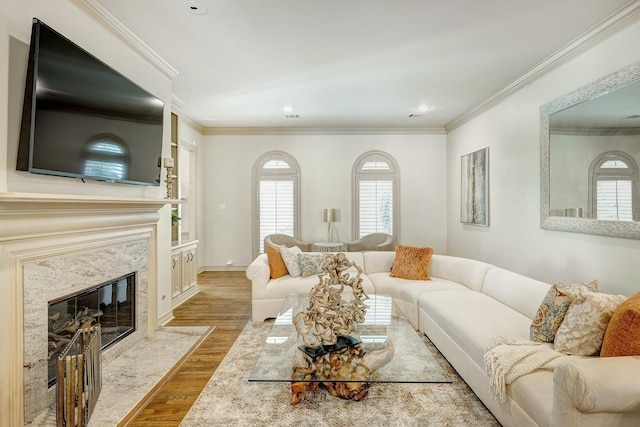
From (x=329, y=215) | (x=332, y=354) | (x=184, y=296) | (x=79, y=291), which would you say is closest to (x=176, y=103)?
(x=184, y=296)

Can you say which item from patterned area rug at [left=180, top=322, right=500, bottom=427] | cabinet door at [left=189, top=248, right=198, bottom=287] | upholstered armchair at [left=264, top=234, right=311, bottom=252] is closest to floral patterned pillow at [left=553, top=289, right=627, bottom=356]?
patterned area rug at [left=180, top=322, right=500, bottom=427]

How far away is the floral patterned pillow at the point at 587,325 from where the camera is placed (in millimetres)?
1775

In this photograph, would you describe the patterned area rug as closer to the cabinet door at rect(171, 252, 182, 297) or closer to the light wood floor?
the light wood floor

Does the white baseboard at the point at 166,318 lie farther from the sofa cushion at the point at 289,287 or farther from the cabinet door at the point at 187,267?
the sofa cushion at the point at 289,287

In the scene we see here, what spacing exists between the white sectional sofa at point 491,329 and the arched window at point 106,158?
1746 mm

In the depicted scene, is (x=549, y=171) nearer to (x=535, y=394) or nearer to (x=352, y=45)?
(x=352, y=45)

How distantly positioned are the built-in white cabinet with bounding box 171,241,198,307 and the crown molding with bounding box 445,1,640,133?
468cm

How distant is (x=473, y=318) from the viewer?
2.52 meters

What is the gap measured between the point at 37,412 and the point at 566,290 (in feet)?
11.0

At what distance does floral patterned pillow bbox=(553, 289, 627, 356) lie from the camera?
1775 mm

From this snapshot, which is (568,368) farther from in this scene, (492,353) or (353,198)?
(353,198)

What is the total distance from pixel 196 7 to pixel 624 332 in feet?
11.0

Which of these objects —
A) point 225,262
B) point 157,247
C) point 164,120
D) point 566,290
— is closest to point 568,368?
point 566,290

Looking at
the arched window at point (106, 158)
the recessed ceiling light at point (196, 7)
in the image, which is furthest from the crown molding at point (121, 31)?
the arched window at point (106, 158)
